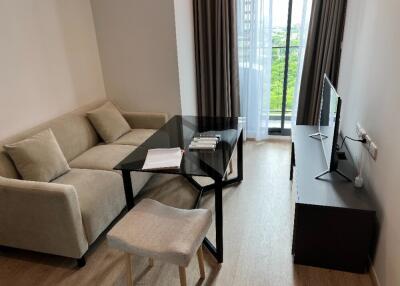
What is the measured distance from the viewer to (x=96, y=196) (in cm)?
227

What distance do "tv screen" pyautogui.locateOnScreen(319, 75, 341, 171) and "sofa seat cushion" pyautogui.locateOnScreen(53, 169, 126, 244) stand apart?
5.47 feet

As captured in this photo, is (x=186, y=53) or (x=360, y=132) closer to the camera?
(x=360, y=132)

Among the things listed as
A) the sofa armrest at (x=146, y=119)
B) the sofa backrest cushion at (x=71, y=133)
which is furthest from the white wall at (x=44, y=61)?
the sofa armrest at (x=146, y=119)

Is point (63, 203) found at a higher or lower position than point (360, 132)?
lower

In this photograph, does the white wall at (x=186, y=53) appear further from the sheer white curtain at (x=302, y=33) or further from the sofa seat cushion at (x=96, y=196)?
the sofa seat cushion at (x=96, y=196)

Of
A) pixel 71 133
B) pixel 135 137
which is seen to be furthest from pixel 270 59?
pixel 71 133

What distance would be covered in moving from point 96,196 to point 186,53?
2.10m

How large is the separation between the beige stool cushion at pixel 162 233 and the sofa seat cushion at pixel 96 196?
46cm

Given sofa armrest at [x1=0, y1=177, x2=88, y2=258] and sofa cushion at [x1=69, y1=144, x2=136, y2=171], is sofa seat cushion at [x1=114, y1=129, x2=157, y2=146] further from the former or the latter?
sofa armrest at [x1=0, y1=177, x2=88, y2=258]

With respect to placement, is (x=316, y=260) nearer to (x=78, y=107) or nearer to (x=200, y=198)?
(x=200, y=198)

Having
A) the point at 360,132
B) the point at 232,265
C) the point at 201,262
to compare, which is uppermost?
the point at 360,132

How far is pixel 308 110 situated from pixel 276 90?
528 mm

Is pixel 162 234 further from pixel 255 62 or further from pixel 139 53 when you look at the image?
pixel 255 62

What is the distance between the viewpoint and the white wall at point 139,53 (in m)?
3.35
